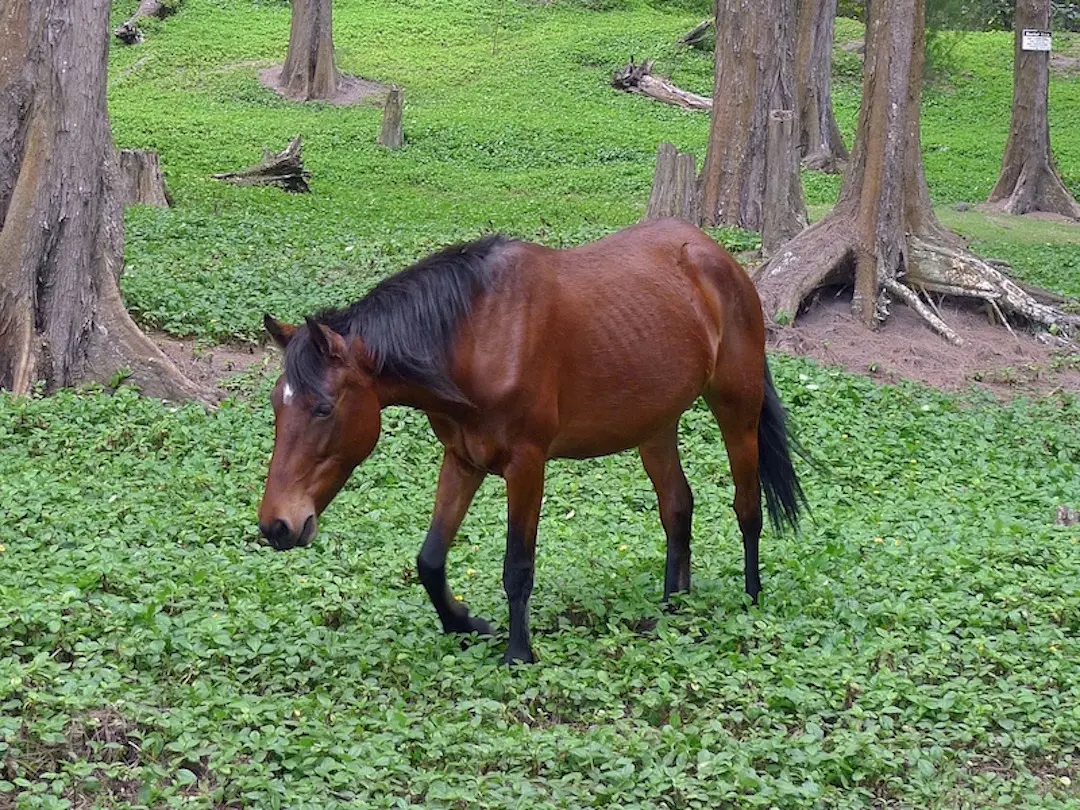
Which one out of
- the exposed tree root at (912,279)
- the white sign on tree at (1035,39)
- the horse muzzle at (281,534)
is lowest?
the exposed tree root at (912,279)

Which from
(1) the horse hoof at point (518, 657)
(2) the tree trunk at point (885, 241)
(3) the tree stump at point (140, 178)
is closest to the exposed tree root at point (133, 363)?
(1) the horse hoof at point (518, 657)

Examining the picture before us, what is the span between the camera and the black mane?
557 cm

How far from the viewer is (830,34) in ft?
89.0

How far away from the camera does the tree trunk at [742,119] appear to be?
1706 cm

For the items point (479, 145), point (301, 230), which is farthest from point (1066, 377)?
point (479, 145)

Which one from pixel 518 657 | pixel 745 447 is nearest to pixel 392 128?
pixel 745 447

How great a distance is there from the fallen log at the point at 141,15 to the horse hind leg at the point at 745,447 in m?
32.3

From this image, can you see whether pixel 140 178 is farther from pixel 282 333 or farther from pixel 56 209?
pixel 282 333

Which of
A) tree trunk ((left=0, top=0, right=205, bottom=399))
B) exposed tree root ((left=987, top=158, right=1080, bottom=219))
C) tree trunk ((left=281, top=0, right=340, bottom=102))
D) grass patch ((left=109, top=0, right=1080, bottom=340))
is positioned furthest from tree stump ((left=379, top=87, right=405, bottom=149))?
tree trunk ((left=0, top=0, right=205, bottom=399))

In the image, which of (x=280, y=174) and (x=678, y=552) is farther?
(x=280, y=174)

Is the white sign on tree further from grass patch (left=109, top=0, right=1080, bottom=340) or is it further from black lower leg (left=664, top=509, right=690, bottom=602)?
black lower leg (left=664, top=509, right=690, bottom=602)

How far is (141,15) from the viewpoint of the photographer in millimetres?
37250

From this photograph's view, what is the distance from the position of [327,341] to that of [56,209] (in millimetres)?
5246

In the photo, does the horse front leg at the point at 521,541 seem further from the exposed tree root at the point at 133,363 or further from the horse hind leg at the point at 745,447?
the exposed tree root at the point at 133,363
